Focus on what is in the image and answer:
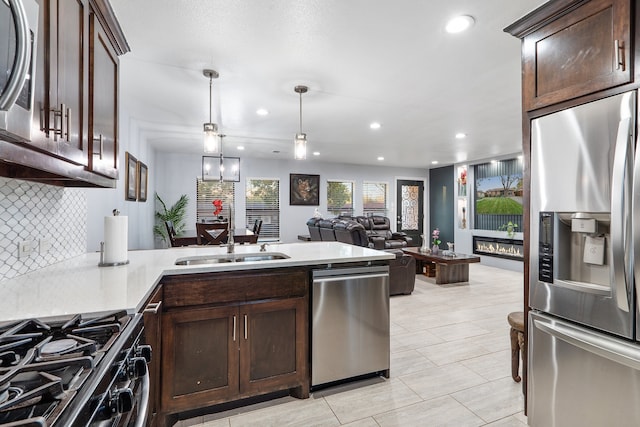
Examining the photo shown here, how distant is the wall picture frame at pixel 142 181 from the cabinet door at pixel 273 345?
4.23 metres

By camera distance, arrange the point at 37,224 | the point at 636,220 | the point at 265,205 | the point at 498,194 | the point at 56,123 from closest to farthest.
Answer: the point at 56,123 < the point at 636,220 < the point at 37,224 < the point at 498,194 < the point at 265,205

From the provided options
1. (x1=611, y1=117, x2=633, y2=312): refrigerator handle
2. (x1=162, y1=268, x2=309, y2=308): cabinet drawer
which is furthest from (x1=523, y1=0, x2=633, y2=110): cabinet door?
(x1=162, y1=268, x2=309, y2=308): cabinet drawer

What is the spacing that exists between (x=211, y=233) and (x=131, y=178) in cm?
138

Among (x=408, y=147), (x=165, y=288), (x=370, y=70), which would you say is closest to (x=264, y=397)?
(x=165, y=288)

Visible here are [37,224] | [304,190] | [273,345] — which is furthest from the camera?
[304,190]

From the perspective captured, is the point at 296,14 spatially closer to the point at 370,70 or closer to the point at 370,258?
the point at 370,70

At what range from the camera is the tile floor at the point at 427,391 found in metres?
1.92

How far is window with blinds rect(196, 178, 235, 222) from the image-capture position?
7.51 metres

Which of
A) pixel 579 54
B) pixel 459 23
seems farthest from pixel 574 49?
pixel 459 23

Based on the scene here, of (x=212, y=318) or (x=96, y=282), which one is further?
(x=212, y=318)

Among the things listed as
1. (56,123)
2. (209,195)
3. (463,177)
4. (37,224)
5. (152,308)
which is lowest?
(152,308)

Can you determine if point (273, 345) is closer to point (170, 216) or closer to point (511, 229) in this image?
point (170, 216)

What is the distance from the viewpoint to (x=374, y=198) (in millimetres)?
9219

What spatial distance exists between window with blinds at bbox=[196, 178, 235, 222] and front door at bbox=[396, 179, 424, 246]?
4950 mm
